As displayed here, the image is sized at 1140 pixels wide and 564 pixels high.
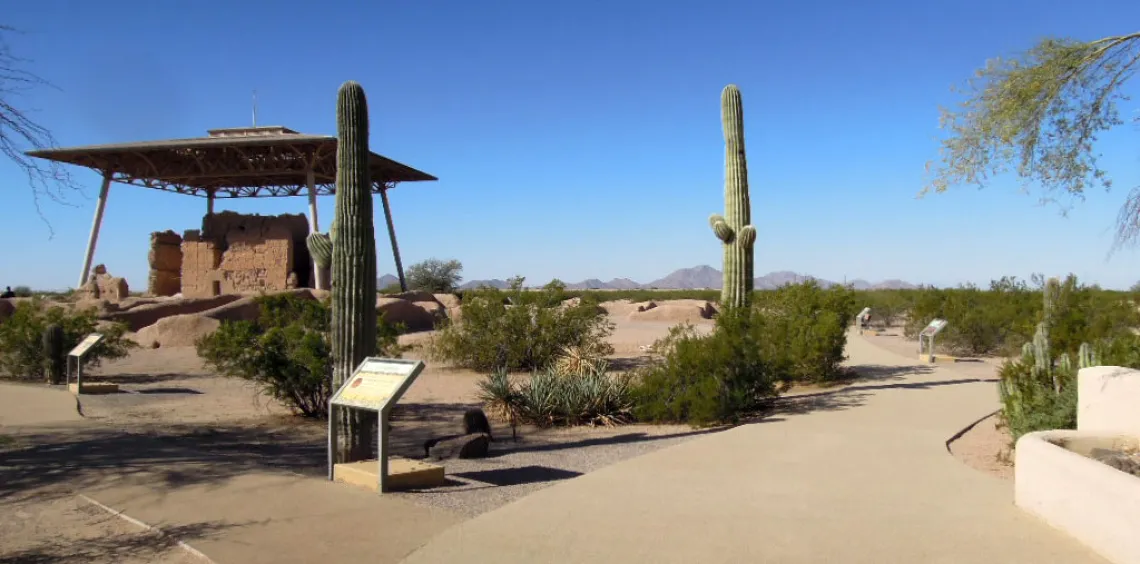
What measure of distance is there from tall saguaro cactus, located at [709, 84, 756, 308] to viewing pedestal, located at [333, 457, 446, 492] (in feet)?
28.1

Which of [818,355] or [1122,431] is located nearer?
[1122,431]

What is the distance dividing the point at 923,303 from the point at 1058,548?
80.2ft

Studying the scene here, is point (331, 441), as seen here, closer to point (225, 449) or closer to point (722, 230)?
point (225, 449)

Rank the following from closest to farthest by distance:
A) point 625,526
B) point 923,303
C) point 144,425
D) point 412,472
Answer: point 625,526
point 412,472
point 144,425
point 923,303

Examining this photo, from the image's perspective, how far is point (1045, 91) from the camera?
8.85 meters

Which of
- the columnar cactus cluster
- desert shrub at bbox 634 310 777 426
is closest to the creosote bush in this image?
desert shrub at bbox 634 310 777 426

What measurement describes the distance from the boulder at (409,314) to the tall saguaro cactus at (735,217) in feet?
50.8

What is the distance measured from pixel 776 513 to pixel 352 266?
17.5 ft

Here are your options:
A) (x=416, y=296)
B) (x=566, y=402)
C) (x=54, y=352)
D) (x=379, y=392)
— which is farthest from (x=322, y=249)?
(x=416, y=296)

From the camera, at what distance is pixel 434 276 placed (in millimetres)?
64562

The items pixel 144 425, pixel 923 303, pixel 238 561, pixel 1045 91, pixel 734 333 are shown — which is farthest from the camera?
pixel 923 303

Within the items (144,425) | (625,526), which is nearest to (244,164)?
(144,425)

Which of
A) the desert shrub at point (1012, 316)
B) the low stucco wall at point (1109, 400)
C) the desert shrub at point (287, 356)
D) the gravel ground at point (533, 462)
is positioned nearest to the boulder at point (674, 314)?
the desert shrub at point (1012, 316)

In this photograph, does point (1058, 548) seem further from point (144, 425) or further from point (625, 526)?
point (144, 425)
